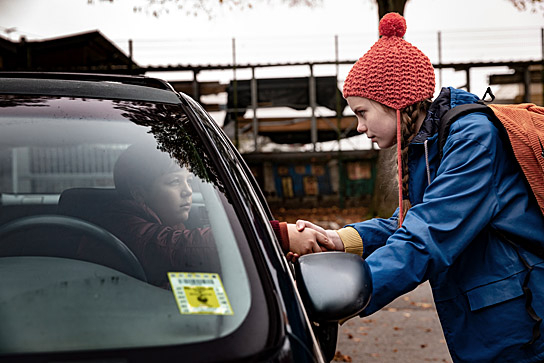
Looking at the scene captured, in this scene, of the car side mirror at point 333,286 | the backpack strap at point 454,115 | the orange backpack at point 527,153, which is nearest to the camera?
the car side mirror at point 333,286

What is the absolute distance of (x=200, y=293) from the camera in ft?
4.26

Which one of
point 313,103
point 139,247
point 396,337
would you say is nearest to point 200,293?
point 139,247

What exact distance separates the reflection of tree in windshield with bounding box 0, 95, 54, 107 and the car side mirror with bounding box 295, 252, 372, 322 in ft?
2.90

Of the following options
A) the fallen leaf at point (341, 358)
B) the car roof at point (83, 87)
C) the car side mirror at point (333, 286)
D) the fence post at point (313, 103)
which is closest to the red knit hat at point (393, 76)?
the car roof at point (83, 87)

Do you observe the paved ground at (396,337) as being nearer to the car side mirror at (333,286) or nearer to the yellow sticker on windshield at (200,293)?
the car side mirror at (333,286)

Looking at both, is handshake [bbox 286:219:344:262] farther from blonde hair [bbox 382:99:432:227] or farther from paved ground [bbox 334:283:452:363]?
paved ground [bbox 334:283:452:363]

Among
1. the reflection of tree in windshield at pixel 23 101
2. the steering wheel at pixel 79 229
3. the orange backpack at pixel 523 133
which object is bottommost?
the steering wheel at pixel 79 229

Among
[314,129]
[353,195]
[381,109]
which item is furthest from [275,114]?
[381,109]

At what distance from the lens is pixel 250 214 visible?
1.50 meters

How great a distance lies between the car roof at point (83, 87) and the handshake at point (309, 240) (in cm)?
69

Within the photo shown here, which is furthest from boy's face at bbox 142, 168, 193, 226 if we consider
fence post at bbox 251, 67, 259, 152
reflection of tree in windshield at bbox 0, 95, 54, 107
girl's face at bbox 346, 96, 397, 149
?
fence post at bbox 251, 67, 259, 152

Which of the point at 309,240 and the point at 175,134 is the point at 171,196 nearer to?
the point at 175,134

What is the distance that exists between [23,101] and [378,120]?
3.71 feet

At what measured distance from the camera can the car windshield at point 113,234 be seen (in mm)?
1190
